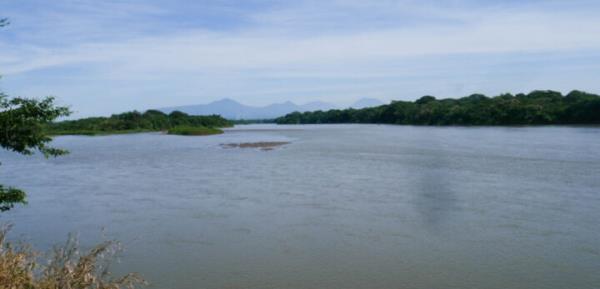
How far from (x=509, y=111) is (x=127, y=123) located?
65.8 metres

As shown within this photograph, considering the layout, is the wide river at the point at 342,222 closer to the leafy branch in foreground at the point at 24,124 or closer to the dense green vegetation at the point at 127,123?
the leafy branch in foreground at the point at 24,124

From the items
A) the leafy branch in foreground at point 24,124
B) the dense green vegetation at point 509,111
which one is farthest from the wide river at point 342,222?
the dense green vegetation at point 509,111

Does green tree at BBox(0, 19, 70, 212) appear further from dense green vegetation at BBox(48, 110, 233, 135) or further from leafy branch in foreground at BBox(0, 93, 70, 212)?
dense green vegetation at BBox(48, 110, 233, 135)

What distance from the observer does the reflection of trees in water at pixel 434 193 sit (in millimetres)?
12539

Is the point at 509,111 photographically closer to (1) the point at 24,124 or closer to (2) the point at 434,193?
(2) the point at 434,193

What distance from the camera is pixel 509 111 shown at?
2788 inches

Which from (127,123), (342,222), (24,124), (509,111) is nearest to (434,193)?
(342,222)

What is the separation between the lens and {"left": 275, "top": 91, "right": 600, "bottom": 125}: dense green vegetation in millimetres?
61812

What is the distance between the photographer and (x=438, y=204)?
46.3 ft

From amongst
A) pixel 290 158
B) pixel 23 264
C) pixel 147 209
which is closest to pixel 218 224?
pixel 147 209

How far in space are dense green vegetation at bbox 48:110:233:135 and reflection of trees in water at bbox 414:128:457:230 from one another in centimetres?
6766

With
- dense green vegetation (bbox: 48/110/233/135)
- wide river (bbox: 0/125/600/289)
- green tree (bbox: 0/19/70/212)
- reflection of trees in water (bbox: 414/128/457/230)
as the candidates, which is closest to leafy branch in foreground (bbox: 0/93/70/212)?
green tree (bbox: 0/19/70/212)

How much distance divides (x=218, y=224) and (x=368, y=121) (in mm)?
110359

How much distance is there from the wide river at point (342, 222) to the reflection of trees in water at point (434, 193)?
0.05 metres
